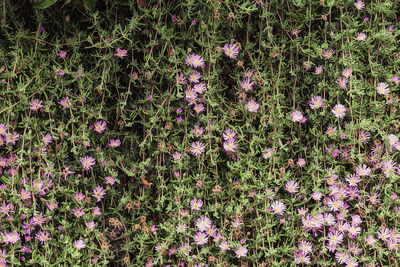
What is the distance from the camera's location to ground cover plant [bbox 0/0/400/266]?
127 centimetres

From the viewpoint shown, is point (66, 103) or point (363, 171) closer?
point (66, 103)

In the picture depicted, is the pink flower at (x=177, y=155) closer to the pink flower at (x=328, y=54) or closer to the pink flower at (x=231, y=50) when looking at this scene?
the pink flower at (x=231, y=50)

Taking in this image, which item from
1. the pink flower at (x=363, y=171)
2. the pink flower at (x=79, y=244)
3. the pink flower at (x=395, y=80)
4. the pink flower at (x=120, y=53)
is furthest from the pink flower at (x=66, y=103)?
the pink flower at (x=395, y=80)

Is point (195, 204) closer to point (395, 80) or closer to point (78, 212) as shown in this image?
point (78, 212)

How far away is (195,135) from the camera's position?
51.8 inches

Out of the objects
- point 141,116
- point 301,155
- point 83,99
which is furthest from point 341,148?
point 83,99

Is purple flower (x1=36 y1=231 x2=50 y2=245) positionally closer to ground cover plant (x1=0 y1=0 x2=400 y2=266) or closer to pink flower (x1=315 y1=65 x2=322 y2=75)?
ground cover plant (x1=0 y1=0 x2=400 y2=266)

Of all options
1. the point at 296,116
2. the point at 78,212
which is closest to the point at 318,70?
the point at 296,116

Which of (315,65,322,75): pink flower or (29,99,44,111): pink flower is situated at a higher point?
(315,65,322,75): pink flower

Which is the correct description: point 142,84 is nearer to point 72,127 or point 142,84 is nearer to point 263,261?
point 72,127

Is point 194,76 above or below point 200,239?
above

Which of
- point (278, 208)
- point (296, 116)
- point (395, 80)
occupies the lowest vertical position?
point (278, 208)

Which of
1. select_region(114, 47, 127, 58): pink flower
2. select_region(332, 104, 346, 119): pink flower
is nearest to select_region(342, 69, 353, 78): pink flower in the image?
select_region(332, 104, 346, 119): pink flower

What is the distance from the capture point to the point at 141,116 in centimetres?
133
